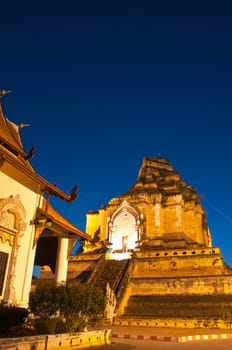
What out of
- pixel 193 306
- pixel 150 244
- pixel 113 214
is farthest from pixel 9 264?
pixel 113 214

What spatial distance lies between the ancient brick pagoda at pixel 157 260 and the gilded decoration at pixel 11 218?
356 inches

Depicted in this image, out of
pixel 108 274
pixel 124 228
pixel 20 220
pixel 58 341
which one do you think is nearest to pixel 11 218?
pixel 20 220

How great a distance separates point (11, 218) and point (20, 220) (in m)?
0.36

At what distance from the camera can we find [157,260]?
2575 centimetres

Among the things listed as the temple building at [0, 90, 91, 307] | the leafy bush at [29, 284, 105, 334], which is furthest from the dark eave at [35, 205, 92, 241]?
the leafy bush at [29, 284, 105, 334]

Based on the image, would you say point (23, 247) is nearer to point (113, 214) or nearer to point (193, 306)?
point (193, 306)

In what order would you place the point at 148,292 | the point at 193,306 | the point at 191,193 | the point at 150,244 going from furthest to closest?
the point at 191,193 → the point at 150,244 → the point at 148,292 → the point at 193,306

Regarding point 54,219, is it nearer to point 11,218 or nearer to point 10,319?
point 11,218

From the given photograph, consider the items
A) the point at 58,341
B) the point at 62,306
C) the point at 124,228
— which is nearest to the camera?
the point at 58,341

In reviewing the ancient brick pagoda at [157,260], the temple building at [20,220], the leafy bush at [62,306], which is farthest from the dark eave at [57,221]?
the ancient brick pagoda at [157,260]

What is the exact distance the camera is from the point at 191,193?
38.1 meters

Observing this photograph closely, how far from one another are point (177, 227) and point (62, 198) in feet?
69.2

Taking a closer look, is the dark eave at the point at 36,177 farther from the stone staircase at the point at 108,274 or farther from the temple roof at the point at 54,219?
the stone staircase at the point at 108,274

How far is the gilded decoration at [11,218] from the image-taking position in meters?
11.2
